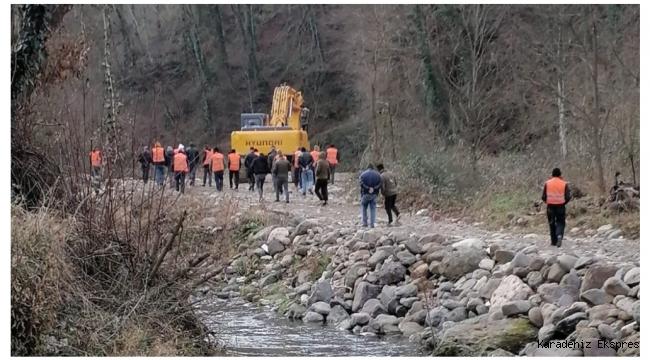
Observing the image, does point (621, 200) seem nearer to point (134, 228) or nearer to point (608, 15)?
point (134, 228)

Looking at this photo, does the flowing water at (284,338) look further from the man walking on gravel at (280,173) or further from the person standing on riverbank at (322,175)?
the man walking on gravel at (280,173)

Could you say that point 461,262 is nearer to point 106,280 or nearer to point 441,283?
point 441,283

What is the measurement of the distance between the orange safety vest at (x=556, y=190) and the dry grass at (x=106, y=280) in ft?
21.5

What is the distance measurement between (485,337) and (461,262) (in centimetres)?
331

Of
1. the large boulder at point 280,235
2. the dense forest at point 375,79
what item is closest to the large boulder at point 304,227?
the large boulder at point 280,235

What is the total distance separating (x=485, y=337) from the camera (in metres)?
11.7

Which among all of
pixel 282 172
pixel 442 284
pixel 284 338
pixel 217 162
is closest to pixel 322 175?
pixel 282 172

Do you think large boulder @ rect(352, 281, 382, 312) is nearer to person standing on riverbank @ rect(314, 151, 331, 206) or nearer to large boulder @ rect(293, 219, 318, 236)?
large boulder @ rect(293, 219, 318, 236)

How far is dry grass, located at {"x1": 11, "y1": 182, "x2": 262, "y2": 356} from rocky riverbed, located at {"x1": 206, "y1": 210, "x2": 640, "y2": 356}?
408cm

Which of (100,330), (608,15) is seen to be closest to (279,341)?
(100,330)

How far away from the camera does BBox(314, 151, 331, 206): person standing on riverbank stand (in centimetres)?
2170

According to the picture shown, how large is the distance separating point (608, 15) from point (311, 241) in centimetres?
1732

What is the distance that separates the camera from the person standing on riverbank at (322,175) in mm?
21697

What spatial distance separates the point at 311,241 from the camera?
756 inches
